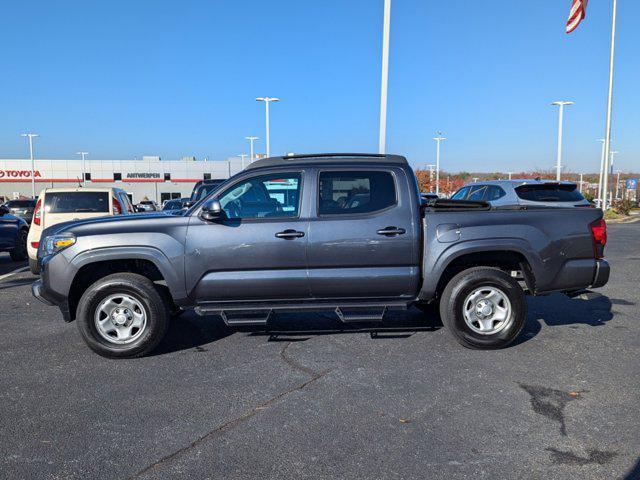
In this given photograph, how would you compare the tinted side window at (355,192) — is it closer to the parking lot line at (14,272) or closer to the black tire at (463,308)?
the black tire at (463,308)

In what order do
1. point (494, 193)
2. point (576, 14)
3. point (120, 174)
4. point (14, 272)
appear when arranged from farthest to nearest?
point (120, 174), point (576, 14), point (494, 193), point (14, 272)

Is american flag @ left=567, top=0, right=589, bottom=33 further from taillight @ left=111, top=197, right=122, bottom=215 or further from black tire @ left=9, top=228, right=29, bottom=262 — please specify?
black tire @ left=9, top=228, right=29, bottom=262

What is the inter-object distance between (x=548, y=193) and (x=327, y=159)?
7485 millimetres

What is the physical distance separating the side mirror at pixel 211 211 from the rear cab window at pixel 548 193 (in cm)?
828

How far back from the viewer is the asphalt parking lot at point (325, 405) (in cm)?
328

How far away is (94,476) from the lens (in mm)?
3152

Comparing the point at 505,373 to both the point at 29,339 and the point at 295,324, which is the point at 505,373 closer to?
the point at 295,324

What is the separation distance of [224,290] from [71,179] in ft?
223

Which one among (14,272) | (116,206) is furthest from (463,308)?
(14,272)

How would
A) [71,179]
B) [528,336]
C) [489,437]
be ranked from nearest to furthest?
[489,437]
[528,336]
[71,179]

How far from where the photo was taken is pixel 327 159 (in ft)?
19.0

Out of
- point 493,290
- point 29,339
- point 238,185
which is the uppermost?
point 238,185

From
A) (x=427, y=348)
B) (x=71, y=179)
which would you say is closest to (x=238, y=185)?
(x=427, y=348)

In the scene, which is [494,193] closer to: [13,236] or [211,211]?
[211,211]
